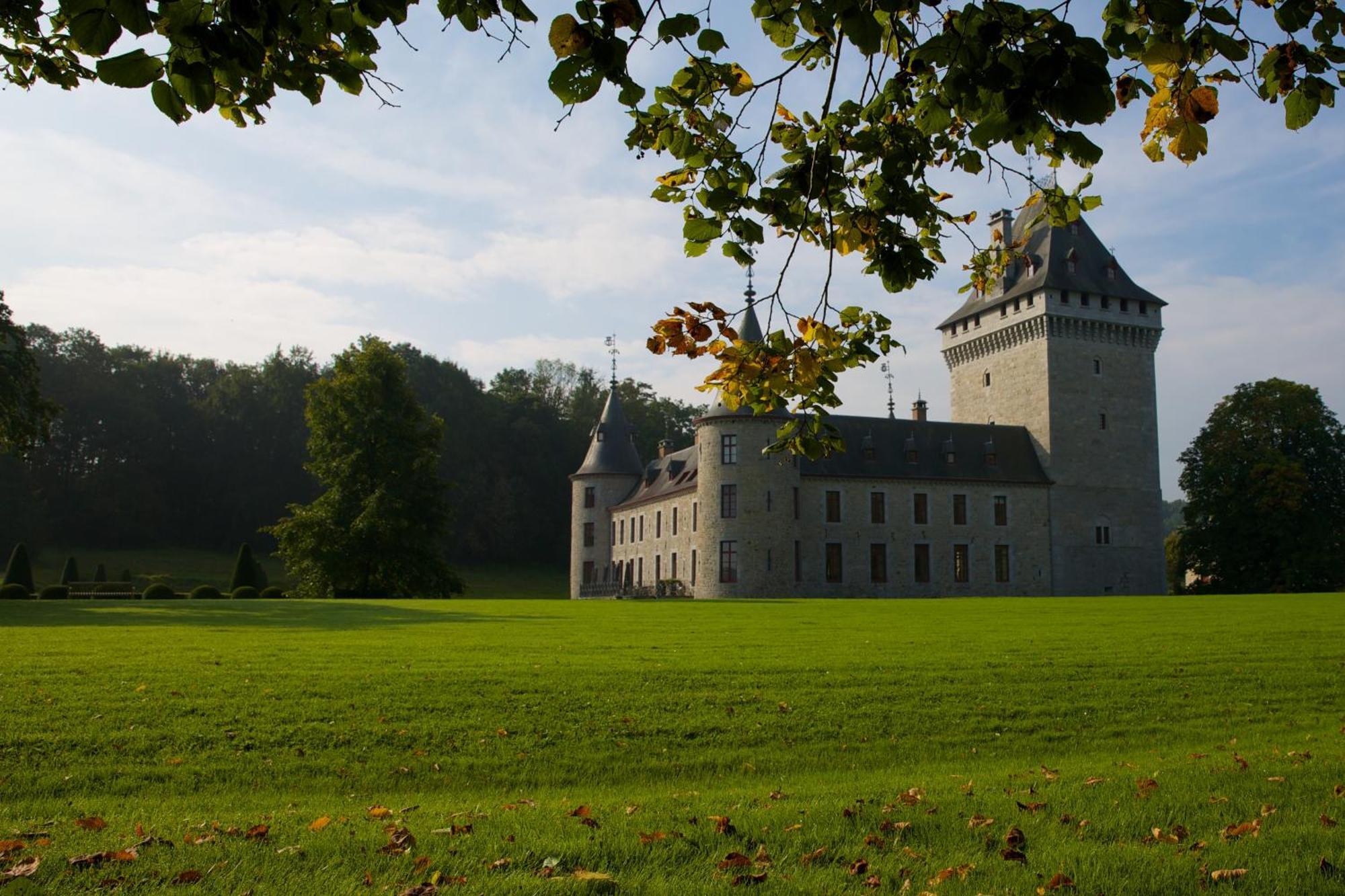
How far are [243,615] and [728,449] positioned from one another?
26985 mm

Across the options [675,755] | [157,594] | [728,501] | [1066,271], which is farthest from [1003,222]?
[675,755]

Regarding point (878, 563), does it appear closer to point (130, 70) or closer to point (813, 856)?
point (813, 856)

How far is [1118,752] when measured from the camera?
10195 millimetres

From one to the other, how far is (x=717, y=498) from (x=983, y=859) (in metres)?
41.7

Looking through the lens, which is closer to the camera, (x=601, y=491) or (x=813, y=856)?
(x=813, y=856)

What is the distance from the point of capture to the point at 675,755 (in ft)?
31.8

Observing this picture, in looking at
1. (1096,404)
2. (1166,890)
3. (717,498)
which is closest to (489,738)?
(1166,890)

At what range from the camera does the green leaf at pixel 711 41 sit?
4.90 m

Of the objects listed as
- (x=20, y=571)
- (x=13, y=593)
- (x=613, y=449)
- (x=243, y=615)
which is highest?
(x=613, y=449)

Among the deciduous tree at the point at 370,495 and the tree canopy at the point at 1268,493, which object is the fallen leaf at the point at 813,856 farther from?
the tree canopy at the point at 1268,493

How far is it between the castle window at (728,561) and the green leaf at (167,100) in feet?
143

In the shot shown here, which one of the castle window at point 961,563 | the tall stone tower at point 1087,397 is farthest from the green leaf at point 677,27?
the tall stone tower at point 1087,397

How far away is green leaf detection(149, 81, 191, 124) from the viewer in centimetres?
365

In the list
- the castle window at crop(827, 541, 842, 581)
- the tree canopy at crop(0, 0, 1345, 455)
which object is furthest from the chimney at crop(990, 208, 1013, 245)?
the tree canopy at crop(0, 0, 1345, 455)
